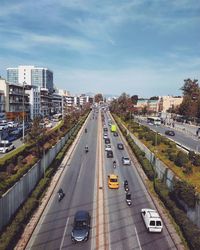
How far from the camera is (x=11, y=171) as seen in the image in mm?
50094

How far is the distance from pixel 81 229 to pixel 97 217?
17.5 ft

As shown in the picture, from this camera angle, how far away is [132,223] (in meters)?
34.1

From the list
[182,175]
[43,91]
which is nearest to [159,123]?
[43,91]

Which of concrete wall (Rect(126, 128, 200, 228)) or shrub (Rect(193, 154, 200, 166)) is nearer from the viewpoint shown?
concrete wall (Rect(126, 128, 200, 228))

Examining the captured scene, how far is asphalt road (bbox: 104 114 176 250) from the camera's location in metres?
29.3

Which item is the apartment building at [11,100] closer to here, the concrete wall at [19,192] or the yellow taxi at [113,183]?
the concrete wall at [19,192]

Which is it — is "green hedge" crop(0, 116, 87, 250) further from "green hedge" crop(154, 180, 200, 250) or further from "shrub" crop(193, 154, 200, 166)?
"shrub" crop(193, 154, 200, 166)

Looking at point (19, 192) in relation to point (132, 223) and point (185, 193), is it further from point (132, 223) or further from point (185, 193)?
point (185, 193)

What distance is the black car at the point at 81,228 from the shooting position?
2922 cm

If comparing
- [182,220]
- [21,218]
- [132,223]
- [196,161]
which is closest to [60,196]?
[21,218]

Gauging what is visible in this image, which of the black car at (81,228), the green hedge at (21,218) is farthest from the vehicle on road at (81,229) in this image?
the green hedge at (21,218)

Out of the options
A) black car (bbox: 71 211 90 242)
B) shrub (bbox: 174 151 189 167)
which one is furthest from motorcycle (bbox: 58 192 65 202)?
shrub (bbox: 174 151 189 167)

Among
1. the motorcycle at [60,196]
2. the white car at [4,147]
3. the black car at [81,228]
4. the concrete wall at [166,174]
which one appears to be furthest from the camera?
the white car at [4,147]

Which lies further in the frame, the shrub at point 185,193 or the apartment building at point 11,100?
Answer: the apartment building at point 11,100
